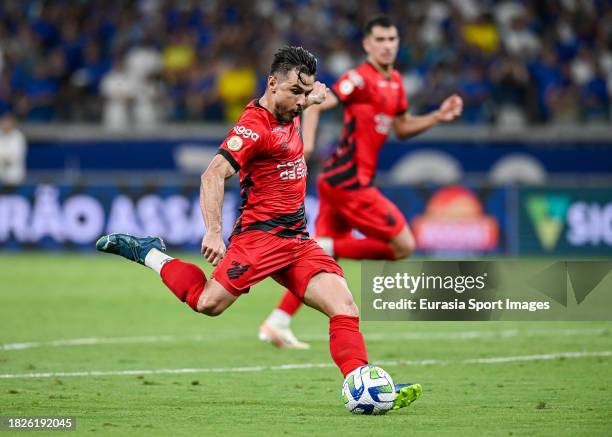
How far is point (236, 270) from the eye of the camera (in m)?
8.32

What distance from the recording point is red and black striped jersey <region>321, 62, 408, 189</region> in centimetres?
1218

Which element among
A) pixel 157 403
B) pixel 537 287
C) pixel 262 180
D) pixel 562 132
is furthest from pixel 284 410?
pixel 562 132

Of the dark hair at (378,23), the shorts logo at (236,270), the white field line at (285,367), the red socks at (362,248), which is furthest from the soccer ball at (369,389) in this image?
the dark hair at (378,23)

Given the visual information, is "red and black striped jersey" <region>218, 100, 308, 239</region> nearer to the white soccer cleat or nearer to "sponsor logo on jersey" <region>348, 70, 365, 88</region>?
the white soccer cleat

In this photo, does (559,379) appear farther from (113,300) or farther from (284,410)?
(113,300)

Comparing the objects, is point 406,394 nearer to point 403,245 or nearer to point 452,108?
point 452,108

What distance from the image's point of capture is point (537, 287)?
9.24 metres

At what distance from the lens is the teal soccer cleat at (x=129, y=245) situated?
8.95 meters

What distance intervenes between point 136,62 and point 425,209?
7.66 m

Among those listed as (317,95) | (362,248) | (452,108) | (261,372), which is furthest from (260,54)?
(317,95)

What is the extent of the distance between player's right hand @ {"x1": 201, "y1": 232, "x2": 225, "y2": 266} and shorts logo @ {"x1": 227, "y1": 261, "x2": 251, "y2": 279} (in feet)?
1.69

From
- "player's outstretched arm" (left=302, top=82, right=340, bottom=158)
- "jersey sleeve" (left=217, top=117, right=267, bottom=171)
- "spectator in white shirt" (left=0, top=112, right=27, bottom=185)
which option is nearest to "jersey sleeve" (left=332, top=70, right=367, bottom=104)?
"player's outstretched arm" (left=302, top=82, right=340, bottom=158)

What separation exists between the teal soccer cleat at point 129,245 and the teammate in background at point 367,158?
3.21 metres

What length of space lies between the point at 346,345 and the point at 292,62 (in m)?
1.90
